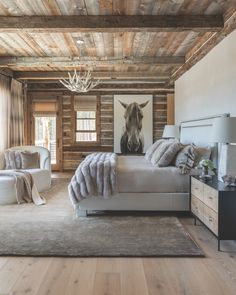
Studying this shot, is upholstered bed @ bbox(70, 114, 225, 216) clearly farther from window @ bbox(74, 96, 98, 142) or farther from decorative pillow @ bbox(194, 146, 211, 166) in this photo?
window @ bbox(74, 96, 98, 142)

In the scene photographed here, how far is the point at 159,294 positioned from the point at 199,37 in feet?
14.3

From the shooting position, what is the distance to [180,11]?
13.4 ft

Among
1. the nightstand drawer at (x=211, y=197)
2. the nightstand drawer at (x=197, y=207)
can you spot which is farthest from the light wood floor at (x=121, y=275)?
the nightstand drawer at (x=197, y=207)

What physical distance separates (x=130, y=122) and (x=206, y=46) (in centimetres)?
469

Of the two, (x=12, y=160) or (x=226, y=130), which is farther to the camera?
(x=12, y=160)

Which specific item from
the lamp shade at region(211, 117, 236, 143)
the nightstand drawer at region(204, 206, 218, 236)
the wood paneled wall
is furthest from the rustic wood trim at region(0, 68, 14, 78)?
the nightstand drawer at region(204, 206, 218, 236)

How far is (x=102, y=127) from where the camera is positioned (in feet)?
31.9

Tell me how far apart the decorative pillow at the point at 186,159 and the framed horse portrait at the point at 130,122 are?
4919mm

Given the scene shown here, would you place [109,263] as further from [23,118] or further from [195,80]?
[23,118]

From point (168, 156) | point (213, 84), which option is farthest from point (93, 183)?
point (213, 84)

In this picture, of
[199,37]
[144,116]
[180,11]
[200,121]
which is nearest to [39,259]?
[180,11]

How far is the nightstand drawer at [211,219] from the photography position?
3.28 m

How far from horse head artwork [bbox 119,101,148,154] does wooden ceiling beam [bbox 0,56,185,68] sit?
2.99m

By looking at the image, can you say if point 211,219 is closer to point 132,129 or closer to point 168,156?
point 168,156
